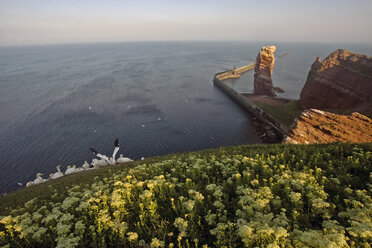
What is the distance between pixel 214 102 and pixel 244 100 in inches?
436

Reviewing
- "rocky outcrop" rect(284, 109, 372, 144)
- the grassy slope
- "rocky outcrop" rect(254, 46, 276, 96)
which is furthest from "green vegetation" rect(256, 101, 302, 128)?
the grassy slope

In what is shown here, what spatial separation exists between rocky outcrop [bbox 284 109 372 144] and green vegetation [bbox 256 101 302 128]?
54.5 feet

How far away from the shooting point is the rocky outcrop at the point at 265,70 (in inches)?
2795

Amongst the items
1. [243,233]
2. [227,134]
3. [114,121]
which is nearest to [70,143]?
[114,121]

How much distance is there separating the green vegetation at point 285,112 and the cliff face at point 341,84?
2.65 m

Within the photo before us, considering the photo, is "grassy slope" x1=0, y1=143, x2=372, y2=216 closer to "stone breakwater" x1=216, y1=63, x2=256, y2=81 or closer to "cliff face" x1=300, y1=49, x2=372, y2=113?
"cliff face" x1=300, y1=49, x2=372, y2=113

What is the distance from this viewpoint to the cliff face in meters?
36.9

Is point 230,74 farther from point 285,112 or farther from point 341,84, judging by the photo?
point 341,84

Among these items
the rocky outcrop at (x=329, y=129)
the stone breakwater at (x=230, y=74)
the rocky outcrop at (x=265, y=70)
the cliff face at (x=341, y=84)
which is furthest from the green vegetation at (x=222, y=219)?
the stone breakwater at (x=230, y=74)

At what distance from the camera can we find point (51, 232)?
24.0 feet

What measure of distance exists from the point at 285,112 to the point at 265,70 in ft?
94.9

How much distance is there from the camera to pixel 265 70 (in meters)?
73.4

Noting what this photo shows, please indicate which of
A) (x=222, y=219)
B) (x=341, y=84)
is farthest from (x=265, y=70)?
(x=222, y=219)

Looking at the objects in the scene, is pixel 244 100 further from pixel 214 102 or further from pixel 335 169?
pixel 335 169
